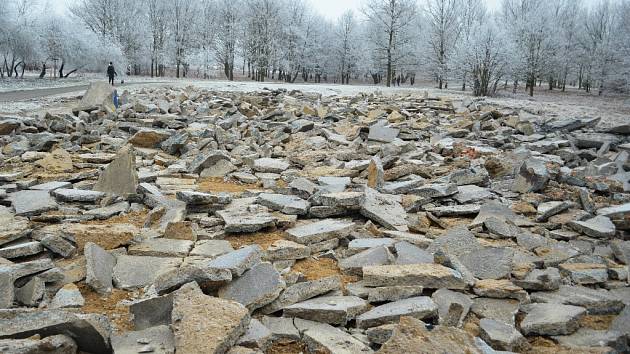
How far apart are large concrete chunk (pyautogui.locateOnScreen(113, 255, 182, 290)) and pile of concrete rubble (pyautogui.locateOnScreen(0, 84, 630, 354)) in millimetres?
16

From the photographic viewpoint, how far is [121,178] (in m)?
5.82

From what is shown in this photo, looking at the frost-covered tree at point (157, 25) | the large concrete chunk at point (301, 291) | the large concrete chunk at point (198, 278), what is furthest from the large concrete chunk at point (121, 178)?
the frost-covered tree at point (157, 25)

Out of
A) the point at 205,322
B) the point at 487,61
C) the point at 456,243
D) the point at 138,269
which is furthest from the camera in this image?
the point at 487,61

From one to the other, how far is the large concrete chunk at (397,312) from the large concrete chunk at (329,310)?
0.26 ft

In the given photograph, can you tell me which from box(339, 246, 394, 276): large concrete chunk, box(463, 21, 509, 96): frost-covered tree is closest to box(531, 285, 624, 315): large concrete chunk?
box(339, 246, 394, 276): large concrete chunk

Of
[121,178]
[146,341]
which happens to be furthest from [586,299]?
[121,178]

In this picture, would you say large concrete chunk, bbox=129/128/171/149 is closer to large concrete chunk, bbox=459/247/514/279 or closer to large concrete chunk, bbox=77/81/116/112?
large concrete chunk, bbox=77/81/116/112

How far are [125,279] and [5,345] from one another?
1405 millimetres

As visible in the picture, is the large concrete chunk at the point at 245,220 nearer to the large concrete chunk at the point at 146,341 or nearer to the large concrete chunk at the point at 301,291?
the large concrete chunk at the point at 301,291

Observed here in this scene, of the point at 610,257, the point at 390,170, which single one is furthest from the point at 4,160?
the point at 610,257

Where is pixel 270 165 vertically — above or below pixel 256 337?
above

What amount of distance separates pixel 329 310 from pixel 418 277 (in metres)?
0.82

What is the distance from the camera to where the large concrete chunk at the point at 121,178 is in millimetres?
5738

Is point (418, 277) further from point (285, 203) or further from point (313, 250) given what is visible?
point (285, 203)
